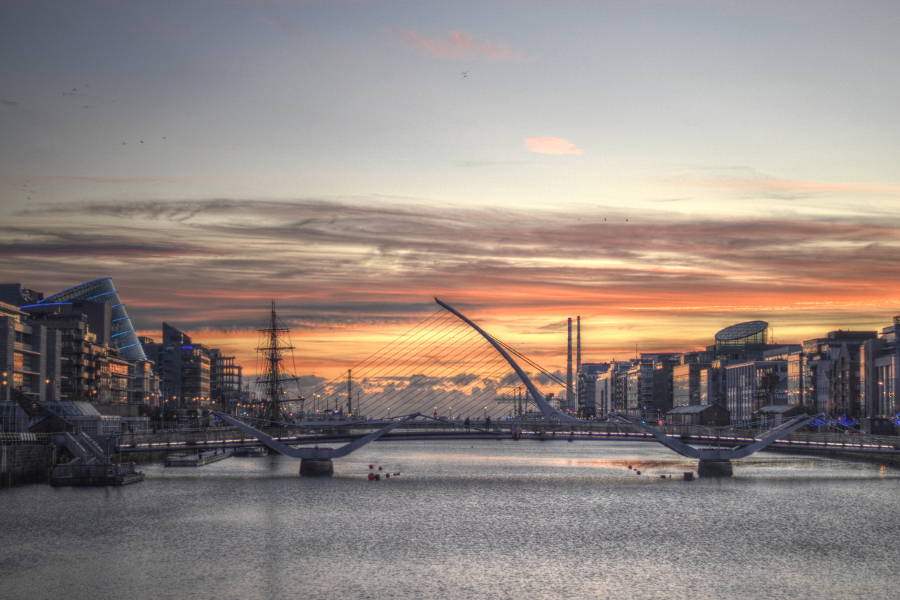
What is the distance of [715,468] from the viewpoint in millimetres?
88688

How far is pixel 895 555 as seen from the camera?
47.3 meters

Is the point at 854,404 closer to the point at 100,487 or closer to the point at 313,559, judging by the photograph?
the point at 100,487

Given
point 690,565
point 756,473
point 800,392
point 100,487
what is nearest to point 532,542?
point 690,565

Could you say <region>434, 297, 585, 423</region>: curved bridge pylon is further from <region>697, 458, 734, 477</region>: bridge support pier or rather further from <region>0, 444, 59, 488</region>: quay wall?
<region>0, 444, 59, 488</region>: quay wall

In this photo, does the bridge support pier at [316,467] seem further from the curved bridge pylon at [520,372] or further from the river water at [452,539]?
the curved bridge pylon at [520,372]

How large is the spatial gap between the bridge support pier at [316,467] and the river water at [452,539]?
11.4 feet

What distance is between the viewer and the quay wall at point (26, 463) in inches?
2876

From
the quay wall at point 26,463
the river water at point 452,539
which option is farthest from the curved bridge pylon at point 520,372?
the quay wall at point 26,463

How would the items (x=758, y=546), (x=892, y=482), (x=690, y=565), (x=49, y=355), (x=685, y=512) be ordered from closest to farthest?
(x=690, y=565)
(x=758, y=546)
(x=685, y=512)
(x=892, y=482)
(x=49, y=355)

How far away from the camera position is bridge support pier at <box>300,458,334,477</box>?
9019cm

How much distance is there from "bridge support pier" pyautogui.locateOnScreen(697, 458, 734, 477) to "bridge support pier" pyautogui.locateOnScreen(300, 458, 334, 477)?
32.8 m

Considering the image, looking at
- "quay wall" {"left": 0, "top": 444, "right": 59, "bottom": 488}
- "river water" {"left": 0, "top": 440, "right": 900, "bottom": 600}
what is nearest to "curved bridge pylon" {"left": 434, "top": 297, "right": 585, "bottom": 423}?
"river water" {"left": 0, "top": 440, "right": 900, "bottom": 600}

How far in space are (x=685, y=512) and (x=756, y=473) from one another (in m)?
33.6

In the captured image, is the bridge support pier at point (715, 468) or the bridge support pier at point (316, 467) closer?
the bridge support pier at point (715, 468)
